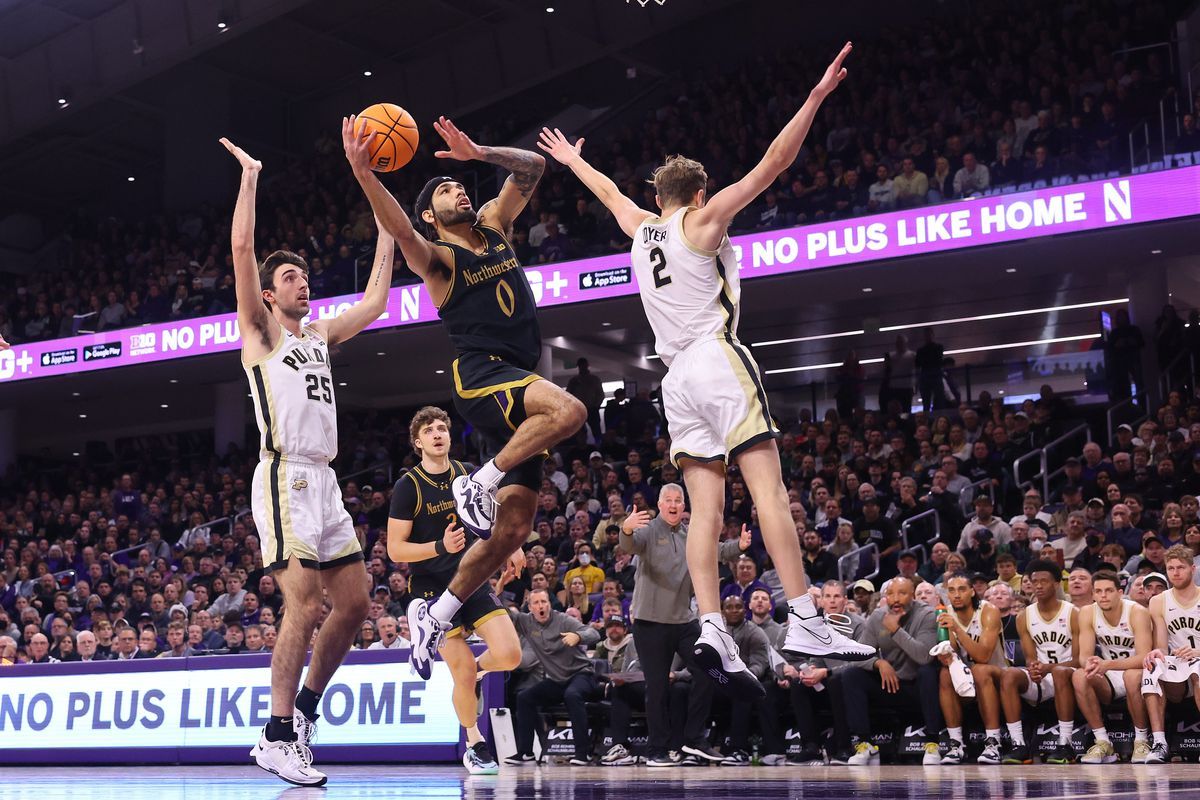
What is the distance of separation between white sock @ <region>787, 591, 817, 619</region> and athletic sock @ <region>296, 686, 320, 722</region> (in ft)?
9.37

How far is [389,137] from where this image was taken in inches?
280


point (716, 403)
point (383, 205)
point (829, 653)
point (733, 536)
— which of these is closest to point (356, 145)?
point (383, 205)

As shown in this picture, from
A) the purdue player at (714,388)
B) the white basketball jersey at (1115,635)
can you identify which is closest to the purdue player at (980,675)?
the white basketball jersey at (1115,635)

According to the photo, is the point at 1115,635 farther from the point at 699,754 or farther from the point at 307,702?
the point at 307,702

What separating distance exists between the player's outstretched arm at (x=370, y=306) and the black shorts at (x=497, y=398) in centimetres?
98

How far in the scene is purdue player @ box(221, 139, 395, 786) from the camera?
22.8ft

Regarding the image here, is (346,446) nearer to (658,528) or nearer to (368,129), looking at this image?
(658,528)

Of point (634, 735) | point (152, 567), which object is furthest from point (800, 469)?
point (152, 567)

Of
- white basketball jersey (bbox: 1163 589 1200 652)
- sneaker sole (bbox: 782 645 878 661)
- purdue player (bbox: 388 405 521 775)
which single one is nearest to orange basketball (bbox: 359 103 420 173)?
purdue player (bbox: 388 405 521 775)

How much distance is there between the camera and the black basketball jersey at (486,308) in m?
6.80

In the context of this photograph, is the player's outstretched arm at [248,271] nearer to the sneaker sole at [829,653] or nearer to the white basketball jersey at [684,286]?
the white basketball jersey at [684,286]

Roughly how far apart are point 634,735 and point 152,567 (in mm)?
11864

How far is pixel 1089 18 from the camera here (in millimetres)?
20438

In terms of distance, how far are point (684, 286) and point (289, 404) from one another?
246 cm
